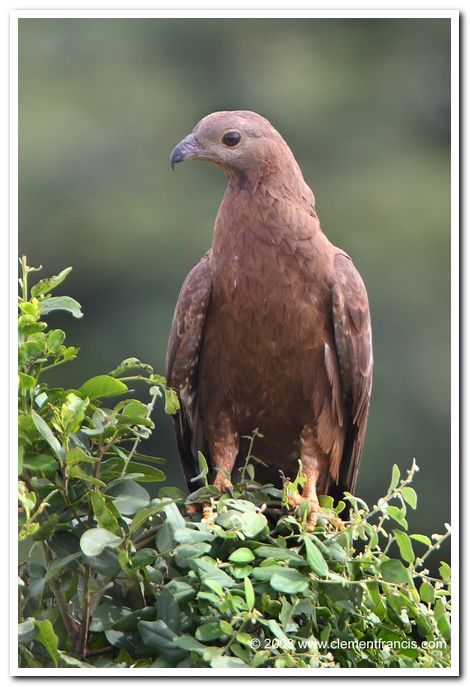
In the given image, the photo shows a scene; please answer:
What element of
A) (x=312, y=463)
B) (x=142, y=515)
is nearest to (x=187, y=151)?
(x=312, y=463)

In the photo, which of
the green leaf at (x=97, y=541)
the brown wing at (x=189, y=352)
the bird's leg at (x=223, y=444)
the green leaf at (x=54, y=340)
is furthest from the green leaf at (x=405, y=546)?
the brown wing at (x=189, y=352)

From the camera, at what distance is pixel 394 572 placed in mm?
2734

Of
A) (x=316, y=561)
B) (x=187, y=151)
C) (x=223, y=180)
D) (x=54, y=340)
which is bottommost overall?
(x=316, y=561)

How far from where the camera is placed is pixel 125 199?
6.00 meters

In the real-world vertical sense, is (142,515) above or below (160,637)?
above

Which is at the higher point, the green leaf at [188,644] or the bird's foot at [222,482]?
the bird's foot at [222,482]

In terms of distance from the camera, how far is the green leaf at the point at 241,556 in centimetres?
265

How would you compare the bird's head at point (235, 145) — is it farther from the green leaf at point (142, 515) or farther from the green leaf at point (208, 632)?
the green leaf at point (208, 632)

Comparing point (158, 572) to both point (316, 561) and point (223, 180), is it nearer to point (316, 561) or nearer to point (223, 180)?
point (316, 561)

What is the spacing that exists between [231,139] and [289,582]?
1.69 m

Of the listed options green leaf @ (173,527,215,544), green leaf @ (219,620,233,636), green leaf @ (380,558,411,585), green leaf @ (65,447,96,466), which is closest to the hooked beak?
green leaf @ (65,447,96,466)

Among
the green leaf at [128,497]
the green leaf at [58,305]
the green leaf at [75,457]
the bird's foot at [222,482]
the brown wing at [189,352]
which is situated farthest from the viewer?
the brown wing at [189,352]

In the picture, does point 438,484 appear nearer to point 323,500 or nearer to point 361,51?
point 323,500
